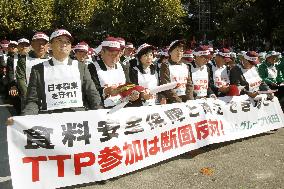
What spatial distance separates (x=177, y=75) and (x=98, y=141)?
2709 mm

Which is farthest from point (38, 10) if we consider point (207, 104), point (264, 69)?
point (207, 104)

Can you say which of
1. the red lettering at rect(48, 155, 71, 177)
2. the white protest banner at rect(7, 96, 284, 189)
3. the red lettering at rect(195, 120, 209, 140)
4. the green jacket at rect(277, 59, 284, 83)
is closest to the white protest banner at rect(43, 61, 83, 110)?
the white protest banner at rect(7, 96, 284, 189)

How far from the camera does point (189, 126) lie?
7.19m

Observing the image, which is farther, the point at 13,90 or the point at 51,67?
the point at 13,90

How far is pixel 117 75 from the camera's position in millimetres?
6496

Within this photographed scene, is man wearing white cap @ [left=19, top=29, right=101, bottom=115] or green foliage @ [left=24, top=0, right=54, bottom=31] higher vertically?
green foliage @ [left=24, top=0, right=54, bottom=31]

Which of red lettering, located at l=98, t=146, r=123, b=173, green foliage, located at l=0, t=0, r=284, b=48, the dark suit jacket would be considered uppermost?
green foliage, located at l=0, t=0, r=284, b=48

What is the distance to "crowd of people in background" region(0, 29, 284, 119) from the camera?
5.48m

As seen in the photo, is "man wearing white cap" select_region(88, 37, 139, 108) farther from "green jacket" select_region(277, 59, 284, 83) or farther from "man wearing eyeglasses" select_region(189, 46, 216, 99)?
"green jacket" select_region(277, 59, 284, 83)

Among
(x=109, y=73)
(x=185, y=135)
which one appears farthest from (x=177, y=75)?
(x=109, y=73)

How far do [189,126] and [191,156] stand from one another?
0.60 meters

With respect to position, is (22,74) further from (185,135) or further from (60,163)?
(185,135)

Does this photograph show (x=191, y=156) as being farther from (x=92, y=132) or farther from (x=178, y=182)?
(x=92, y=132)

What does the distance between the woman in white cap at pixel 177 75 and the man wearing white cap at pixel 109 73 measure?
1.32 meters
